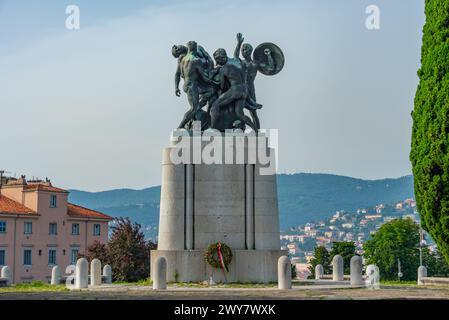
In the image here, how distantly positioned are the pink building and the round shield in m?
47.9

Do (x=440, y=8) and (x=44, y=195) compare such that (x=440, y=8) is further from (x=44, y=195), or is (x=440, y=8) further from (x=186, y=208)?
(x=44, y=195)

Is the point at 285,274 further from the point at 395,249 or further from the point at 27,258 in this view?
the point at 395,249

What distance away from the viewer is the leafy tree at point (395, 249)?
82.6 meters

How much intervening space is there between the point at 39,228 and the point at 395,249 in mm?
32235

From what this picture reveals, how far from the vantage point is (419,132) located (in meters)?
28.5

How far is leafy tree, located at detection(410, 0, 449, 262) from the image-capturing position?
27625 mm

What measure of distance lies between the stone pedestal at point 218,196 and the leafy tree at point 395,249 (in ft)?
162

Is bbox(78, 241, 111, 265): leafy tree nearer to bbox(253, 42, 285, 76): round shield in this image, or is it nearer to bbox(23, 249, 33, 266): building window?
bbox(253, 42, 285, 76): round shield

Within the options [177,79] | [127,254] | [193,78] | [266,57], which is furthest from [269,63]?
[127,254]

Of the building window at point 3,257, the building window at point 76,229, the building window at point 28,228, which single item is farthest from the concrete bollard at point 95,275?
the building window at point 76,229

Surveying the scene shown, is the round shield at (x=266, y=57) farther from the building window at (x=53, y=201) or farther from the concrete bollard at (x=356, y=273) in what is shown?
the building window at (x=53, y=201)

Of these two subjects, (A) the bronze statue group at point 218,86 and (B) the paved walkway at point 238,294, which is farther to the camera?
(A) the bronze statue group at point 218,86

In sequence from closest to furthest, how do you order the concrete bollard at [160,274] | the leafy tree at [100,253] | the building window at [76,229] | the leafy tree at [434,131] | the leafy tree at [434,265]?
the leafy tree at [434,131], the concrete bollard at [160,274], the leafy tree at [100,253], the leafy tree at [434,265], the building window at [76,229]
